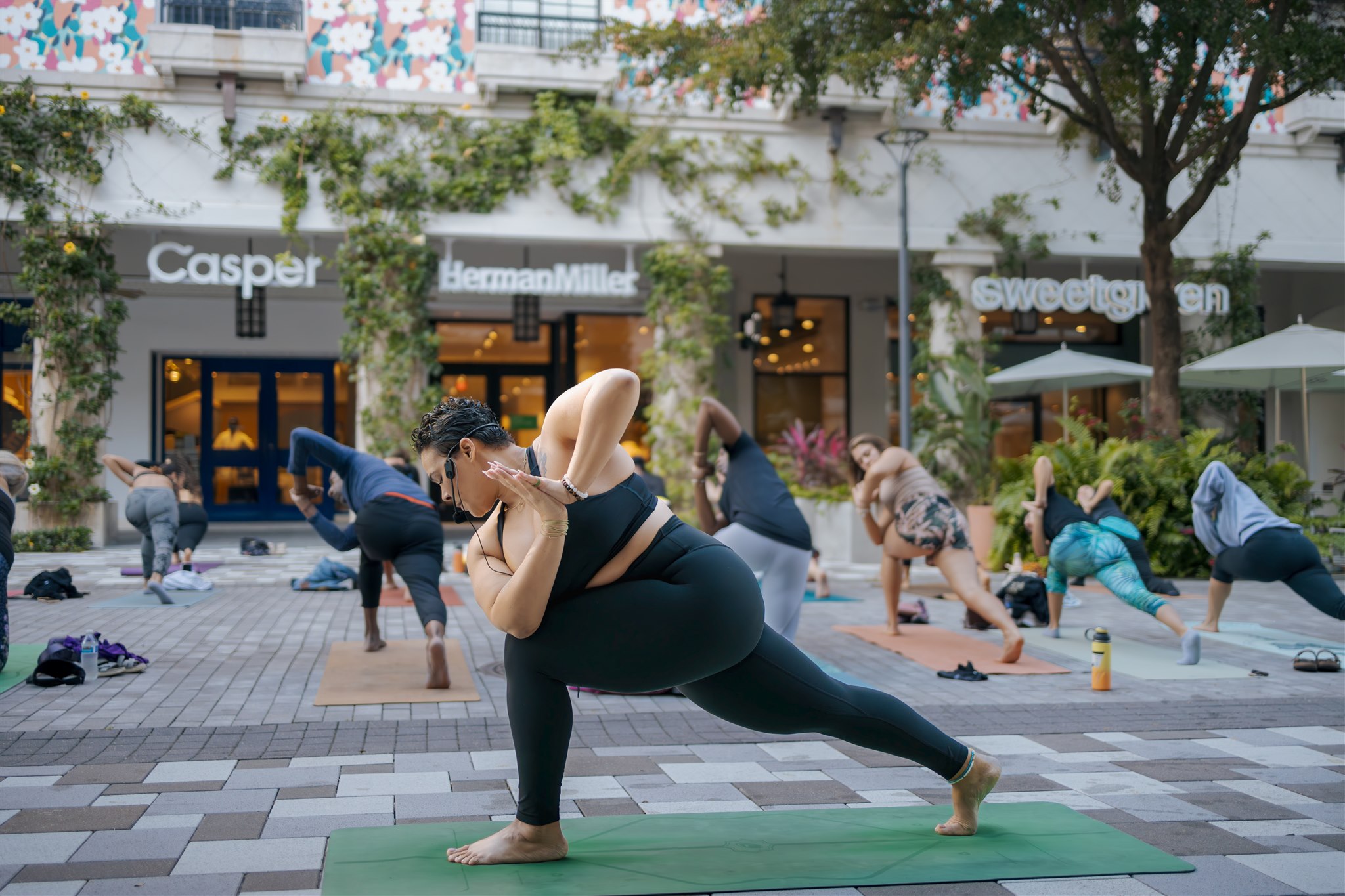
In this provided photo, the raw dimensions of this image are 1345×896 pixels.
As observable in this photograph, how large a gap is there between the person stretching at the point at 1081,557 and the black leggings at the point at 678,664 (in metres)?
4.66

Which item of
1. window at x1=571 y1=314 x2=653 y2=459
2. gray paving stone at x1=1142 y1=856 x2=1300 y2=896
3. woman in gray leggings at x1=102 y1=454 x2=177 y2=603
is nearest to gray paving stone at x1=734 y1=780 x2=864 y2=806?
gray paving stone at x1=1142 y1=856 x2=1300 y2=896

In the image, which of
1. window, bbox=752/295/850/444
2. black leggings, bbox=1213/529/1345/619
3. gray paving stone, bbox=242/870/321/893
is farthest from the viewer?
window, bbox=752/295/850/444

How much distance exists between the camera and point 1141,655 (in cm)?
780

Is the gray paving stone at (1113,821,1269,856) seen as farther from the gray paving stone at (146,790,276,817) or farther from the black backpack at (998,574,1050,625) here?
the black backpack at (998,574,1050,625)

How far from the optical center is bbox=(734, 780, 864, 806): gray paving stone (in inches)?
165

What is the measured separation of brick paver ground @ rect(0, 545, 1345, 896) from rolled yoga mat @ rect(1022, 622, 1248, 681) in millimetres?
174

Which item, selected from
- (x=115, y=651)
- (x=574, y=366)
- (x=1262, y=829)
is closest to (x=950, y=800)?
(x=1262, y=829)

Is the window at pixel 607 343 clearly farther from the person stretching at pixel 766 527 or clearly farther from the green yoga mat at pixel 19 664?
the person stretching at pixel 766 527

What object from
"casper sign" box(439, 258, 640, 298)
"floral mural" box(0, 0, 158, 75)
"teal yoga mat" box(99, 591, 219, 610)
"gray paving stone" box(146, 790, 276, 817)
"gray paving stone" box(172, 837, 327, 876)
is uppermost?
"floral mural" box(0, 0, 158, 75)

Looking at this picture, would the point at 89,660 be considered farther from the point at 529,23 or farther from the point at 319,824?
the point at 529,23

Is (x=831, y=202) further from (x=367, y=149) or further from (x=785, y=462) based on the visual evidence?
(x=367, y=149)

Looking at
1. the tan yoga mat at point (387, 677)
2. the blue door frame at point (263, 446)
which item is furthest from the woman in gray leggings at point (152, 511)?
the blue door frame at point (263, 446)

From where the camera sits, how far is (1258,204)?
59.9ft

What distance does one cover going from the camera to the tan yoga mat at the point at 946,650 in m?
7.21
